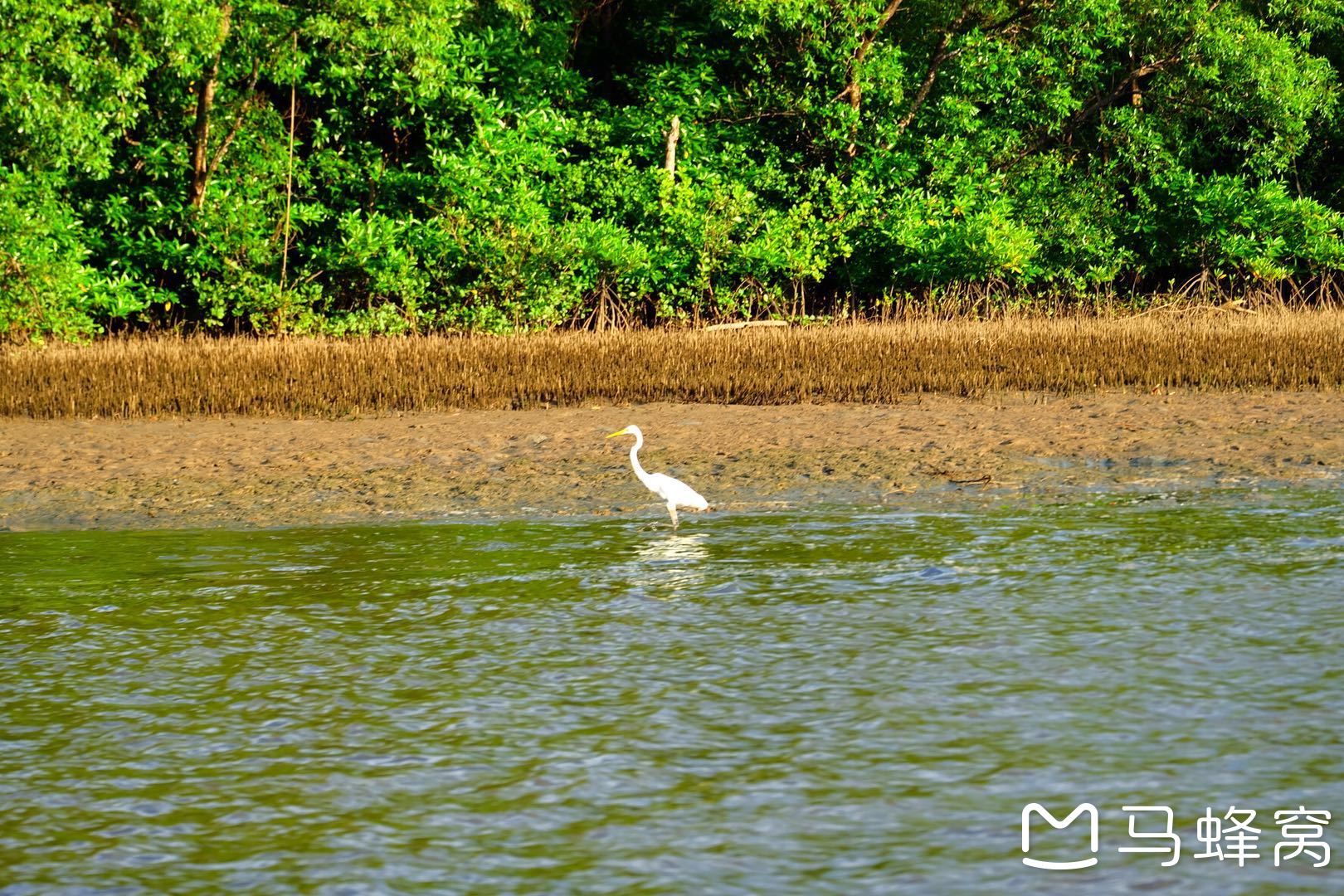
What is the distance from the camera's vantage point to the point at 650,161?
2897 cm

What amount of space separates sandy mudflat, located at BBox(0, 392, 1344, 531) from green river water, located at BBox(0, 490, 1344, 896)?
2.00 metres

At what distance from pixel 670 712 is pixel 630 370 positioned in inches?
474

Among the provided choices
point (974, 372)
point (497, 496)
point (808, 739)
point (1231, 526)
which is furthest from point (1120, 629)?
point (974, 372)

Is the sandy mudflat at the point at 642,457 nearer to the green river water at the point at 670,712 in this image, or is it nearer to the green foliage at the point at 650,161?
the green river water at the point at 670,712

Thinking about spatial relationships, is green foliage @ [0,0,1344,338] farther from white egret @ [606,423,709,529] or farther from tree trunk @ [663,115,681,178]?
white egret @ [606,423,709,529]

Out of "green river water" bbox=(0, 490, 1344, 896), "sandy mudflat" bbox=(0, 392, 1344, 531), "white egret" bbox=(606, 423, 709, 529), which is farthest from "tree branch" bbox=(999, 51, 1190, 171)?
"green river water" bbox=(0, 490, 1344, 896)

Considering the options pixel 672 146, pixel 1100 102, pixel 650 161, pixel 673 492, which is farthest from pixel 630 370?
pixel 1100 102

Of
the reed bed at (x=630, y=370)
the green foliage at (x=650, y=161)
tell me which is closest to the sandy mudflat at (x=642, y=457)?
the reed bed at (x=630, y=370)

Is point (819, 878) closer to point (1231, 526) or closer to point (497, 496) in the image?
point (1231, 526)

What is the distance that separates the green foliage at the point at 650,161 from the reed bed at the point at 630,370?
4.46m

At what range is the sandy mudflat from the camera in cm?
1273

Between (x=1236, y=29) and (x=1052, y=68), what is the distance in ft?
10.6

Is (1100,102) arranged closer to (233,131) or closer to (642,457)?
(233,131)

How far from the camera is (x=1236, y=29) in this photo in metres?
29.3
